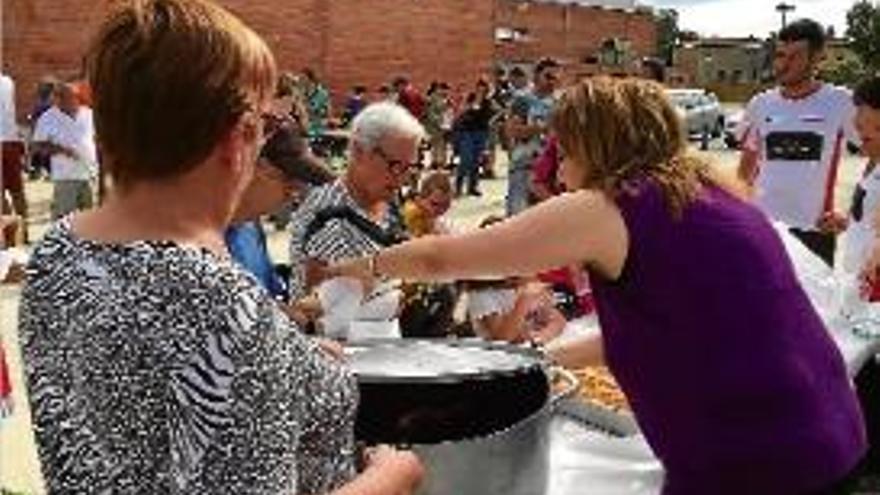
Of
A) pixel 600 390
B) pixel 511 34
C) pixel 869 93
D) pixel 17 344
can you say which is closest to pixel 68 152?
pixel 869 93

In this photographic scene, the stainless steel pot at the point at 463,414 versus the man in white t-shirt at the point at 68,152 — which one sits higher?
the stainless steel pot at the point at 463,414

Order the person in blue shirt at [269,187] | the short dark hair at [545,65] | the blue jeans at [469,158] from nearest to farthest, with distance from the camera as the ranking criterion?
1. the person in blue shirt at [269,187]
2. the short dark hair at [545,65]
3. the blue jeans at [469,158]

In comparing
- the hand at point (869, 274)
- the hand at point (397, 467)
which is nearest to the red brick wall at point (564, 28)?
the hand at point (869, 274)

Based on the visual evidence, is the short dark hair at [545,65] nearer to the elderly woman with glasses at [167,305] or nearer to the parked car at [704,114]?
the elderly woman with glasses at [167,305]

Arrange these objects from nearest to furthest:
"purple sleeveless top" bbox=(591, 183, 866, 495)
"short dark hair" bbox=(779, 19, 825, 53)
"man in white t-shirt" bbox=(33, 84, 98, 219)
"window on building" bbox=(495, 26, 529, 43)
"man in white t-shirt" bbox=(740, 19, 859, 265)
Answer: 1. "purple sleeveless top" bbox=(591, 183, 866, 495)
2. "short dark hair" bbox=(779, 19, 825, 53)
3. "man in white t-shirt" bbox=(740, 19, 859, 265)
4. "man in white t-shirt" bbox=(33, 84, 98, 219)
5. "window on building" bbox=(495, 26, 529, 43)

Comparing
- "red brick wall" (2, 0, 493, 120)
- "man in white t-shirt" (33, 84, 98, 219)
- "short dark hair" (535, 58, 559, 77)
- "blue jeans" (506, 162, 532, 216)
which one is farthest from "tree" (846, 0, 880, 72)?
"man in white t-shirt" (33, 84, 98, 219)

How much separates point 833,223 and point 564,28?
35.8 metres

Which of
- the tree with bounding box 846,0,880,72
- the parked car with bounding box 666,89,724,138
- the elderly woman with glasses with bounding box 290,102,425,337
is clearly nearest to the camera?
the elderly woman with glasses with bounding box 290,102,425,337

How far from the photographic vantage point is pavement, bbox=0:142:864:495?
4.34m

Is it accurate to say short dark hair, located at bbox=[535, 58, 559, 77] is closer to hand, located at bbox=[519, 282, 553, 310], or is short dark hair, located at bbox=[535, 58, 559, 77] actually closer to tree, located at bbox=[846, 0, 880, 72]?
hand, located at bbox=[519, 282, 553, 310]

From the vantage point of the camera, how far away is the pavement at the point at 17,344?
4.34 meters

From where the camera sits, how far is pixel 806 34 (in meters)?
5.41

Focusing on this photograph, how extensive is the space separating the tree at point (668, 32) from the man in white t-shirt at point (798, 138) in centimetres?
4838

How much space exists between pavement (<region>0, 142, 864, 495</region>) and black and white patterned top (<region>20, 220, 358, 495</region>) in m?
0.34
